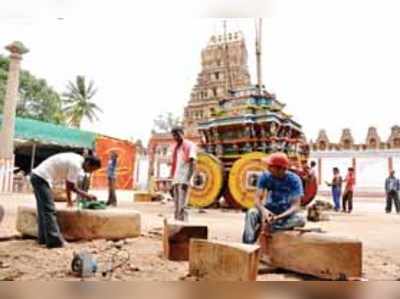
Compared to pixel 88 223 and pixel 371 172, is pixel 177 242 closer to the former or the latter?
pixel 88 223

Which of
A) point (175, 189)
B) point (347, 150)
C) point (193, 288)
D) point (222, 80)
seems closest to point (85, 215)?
point (175, 189)

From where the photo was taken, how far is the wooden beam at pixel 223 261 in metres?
1.60

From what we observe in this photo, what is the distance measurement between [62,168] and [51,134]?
17.7 feet

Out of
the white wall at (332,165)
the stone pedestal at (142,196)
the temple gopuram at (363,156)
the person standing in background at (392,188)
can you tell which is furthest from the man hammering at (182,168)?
the white wall at (332,165)

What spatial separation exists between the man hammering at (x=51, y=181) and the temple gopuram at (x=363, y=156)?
4512mm

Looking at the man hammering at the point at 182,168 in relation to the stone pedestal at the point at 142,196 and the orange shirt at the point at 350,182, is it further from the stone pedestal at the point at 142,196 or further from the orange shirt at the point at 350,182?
the orange shirt at the point at 350,182

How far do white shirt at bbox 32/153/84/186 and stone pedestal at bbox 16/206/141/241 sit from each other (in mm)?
236

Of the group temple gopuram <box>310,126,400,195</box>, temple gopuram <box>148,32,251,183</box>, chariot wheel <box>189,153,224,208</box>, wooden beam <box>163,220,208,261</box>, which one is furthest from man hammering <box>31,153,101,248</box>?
temple gopuram <box>310,126,400,195</box>

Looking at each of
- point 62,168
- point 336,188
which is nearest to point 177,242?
point 62,168

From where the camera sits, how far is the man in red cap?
2.05 metres

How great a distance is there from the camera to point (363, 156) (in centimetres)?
666

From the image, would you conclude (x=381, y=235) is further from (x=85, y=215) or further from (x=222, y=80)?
(x=222, y=80)

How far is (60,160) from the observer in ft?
7.84

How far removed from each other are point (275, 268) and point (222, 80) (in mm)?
9196
